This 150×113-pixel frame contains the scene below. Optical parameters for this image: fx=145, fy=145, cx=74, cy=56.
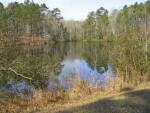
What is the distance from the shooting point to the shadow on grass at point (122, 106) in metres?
5.42

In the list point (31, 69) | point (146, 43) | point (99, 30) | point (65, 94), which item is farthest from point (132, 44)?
point (99, 30)

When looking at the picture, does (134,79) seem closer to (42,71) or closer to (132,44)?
(132,44)

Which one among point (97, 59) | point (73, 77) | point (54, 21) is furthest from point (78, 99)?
point (54, 21)

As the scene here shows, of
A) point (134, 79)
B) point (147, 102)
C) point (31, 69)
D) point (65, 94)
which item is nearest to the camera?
point (147, 102)

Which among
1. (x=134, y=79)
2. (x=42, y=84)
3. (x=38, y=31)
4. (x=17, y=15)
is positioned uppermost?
(x=17, y=15)

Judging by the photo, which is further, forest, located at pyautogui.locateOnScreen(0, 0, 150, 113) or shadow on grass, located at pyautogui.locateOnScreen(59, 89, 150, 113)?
forest, located at pyautogui.locateOnScreen(0, 0, 150, 113)

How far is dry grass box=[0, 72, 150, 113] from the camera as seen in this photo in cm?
628

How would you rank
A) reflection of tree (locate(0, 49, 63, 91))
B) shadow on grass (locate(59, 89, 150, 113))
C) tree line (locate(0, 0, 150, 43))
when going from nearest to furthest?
shadow on grass (locate(59, 89, 150, 113))
reflection of tree (locate(0, 49, 63, 91))
tree line (locate(0, 0, 150, 43))

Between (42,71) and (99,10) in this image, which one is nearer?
(42,71)

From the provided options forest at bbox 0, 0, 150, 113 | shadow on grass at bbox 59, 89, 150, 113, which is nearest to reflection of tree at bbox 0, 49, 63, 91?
forest at bbox 0, 0, 150, 113

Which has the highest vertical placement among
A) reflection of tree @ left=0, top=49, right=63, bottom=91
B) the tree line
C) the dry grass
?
the tree line

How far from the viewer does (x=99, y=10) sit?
80.9 meters

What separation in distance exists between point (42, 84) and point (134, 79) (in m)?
6.60

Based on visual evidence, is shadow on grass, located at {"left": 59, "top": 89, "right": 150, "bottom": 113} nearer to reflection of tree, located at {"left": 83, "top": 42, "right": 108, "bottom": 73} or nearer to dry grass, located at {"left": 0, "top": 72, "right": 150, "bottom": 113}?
dry grass, located at {"left": 0, "top": 72, "right": 150, "bottom": 113}
